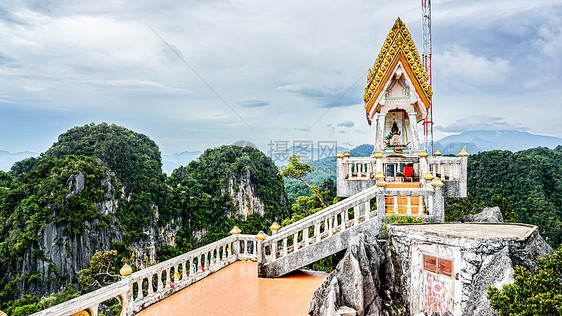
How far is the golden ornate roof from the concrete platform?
5010 mm

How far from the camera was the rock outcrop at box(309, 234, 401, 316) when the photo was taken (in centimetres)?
532

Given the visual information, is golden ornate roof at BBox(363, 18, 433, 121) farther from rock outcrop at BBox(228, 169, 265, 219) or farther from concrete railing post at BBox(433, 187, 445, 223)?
rock outcrop at BBox(228, 169, 265, 219)

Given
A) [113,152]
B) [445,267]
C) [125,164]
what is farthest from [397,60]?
[113,152]

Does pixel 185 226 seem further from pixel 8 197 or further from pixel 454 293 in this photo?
pixel 454 293

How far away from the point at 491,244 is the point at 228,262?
21.1ft

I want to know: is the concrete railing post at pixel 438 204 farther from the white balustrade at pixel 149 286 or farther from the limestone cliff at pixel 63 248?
the limestone cliff at pixel 63 248

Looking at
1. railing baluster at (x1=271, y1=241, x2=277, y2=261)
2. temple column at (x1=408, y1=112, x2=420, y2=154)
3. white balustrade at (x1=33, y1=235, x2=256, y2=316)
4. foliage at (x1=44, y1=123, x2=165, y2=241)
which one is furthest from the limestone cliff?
temple column at (x1=408, y1=112, x2=420, y2=154)

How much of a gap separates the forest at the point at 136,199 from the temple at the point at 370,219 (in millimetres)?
2904

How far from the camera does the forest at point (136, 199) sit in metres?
23.6

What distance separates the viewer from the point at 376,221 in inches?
269

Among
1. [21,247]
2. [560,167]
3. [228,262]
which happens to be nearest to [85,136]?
[21,247]

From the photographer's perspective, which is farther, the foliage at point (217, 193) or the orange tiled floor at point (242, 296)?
the foliage at point (217, 193)

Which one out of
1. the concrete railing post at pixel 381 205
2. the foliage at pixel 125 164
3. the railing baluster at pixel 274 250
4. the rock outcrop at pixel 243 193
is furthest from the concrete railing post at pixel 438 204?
the rock outcrop at pixel 243 193

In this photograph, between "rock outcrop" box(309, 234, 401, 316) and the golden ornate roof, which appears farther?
the golden ornate roof
